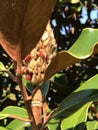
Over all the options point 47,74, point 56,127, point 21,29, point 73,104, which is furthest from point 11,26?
point 56,127

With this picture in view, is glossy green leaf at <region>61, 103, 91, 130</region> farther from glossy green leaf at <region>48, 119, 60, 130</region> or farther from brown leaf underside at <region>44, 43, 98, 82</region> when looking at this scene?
brown leaf underside at <region>44, 43, 98, 82</region>

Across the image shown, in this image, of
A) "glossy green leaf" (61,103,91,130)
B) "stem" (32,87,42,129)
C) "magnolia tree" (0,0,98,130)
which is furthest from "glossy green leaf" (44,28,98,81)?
"glossy green leaf" (61,103,91,130)

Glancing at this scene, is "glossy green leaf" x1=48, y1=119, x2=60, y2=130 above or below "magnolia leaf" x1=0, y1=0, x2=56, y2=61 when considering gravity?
below

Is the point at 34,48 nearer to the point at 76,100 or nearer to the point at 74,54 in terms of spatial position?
the point at 74,54

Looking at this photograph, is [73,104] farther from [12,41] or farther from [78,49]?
[12,41]

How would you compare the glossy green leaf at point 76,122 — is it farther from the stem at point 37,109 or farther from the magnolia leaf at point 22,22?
the magnolia leaf at point 22,22

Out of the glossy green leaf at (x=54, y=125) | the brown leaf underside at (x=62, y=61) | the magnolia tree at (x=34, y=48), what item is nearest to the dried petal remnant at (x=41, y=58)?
the magnolia tree at (x=34, y=48)
